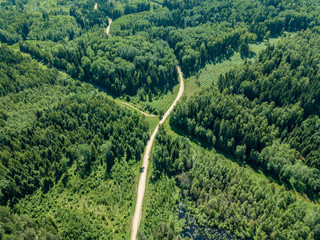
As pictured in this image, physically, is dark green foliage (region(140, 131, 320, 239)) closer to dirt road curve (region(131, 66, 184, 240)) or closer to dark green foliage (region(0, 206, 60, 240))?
dirt road curve (region(131, 66, 184, 240))

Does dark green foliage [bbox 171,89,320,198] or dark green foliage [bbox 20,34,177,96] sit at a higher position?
dark green foliage [bbox 20,34,177,96]

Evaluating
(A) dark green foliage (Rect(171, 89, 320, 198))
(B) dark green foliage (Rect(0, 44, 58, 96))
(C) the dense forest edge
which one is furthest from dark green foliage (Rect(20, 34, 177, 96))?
(A) dark green foliage (Rect(171, 89, 320, 198))

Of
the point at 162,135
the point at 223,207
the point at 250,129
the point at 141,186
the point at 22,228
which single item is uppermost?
the point at 250,129

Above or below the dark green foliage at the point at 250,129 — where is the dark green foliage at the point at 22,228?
below

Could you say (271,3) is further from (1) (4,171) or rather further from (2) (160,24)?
(1) (4,171)

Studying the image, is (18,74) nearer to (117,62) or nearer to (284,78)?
(117,62)

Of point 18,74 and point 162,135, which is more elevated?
point 18,74

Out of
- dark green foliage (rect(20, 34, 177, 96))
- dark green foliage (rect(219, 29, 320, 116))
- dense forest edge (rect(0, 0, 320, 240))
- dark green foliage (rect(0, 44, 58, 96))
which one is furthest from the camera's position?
dark green foliage (rect(20, 34, 177, 96))

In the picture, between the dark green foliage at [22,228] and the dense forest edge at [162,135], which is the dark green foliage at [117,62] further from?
the dark green foliage at [22,228]

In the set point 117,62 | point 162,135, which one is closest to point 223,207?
point 162,135

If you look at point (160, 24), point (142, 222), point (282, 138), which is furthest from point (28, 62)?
point (282, 138)

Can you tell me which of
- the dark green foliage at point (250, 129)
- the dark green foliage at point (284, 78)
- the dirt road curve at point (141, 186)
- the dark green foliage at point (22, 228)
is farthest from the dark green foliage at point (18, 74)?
the dark green foliage at point (284, 78)
